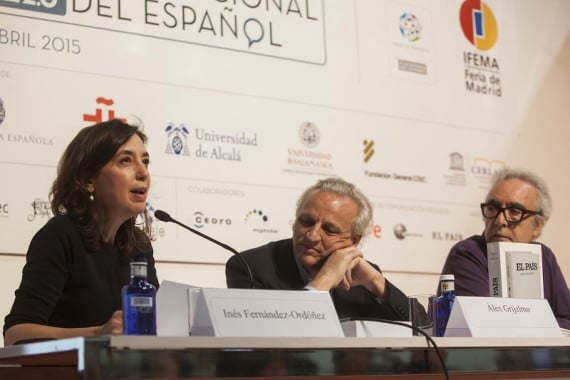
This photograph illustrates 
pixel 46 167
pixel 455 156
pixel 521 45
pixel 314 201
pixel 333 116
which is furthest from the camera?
pixel 521 45

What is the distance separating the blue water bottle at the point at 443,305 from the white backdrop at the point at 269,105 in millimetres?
1600

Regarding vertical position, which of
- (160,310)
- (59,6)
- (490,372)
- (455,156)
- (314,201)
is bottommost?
(490,372)

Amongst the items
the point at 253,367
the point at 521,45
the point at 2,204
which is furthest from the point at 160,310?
the point at 521,45

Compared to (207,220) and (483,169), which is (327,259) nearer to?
(207,220)

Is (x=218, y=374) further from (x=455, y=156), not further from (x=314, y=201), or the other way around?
(x=455, y=156)

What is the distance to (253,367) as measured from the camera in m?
1.64

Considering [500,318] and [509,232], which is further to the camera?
[509,232]

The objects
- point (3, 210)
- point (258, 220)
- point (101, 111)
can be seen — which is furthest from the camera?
point (258, 220)

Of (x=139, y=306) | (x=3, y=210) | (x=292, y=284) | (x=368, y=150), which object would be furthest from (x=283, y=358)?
(x=368, y=150)

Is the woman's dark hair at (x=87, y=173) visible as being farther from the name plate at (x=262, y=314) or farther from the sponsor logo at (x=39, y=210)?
the name plate at (x=262, y=314)

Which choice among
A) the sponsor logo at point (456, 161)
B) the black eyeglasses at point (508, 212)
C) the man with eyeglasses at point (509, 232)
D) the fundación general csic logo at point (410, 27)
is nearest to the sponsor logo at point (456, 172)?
the sponsor logo at point (456, 161)

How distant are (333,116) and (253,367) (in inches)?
104

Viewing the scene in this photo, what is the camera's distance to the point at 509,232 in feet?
11.0

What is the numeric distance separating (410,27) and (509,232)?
5.15 feet
